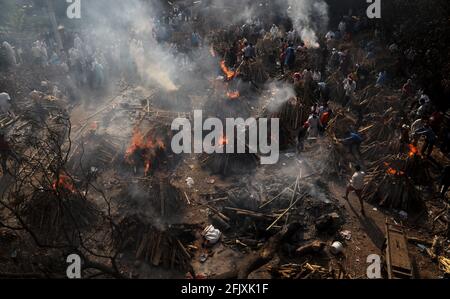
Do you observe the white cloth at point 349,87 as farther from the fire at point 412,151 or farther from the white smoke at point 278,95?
the fire at point 412,151

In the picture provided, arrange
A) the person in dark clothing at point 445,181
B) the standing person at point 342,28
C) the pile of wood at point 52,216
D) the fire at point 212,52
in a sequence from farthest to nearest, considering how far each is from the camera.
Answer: the standing person at point 342,28
the fire at point 212,52
the person in dark clothing at point 445,181
the pile of wood at point 52,216

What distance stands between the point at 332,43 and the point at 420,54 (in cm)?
462

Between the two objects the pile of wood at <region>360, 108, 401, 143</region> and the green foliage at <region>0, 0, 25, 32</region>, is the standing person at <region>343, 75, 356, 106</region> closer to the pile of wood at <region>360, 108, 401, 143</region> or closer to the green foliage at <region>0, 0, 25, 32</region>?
the pile of wood at <region>360, 108, 401, 143</region>

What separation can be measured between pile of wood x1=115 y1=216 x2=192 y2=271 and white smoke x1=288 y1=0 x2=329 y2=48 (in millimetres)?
19541

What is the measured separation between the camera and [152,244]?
9.48 metres

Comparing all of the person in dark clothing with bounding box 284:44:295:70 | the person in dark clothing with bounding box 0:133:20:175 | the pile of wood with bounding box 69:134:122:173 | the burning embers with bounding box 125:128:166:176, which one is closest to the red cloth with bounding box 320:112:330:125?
the burning embers with bounding box 125:128:166:176

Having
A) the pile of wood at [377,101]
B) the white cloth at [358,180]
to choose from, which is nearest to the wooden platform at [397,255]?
the white cloth at [358,180]

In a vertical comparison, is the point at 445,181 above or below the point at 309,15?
below

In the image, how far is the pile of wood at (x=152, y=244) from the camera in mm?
9281

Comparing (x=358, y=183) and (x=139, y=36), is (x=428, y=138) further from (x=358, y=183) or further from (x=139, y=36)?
(x=139, y=36)

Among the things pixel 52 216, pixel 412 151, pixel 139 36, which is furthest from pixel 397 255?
pixel 139 36

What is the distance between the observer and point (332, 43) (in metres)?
20.9

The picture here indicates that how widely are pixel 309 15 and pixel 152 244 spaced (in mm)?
22535

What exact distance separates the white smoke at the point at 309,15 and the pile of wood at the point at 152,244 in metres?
19.5
